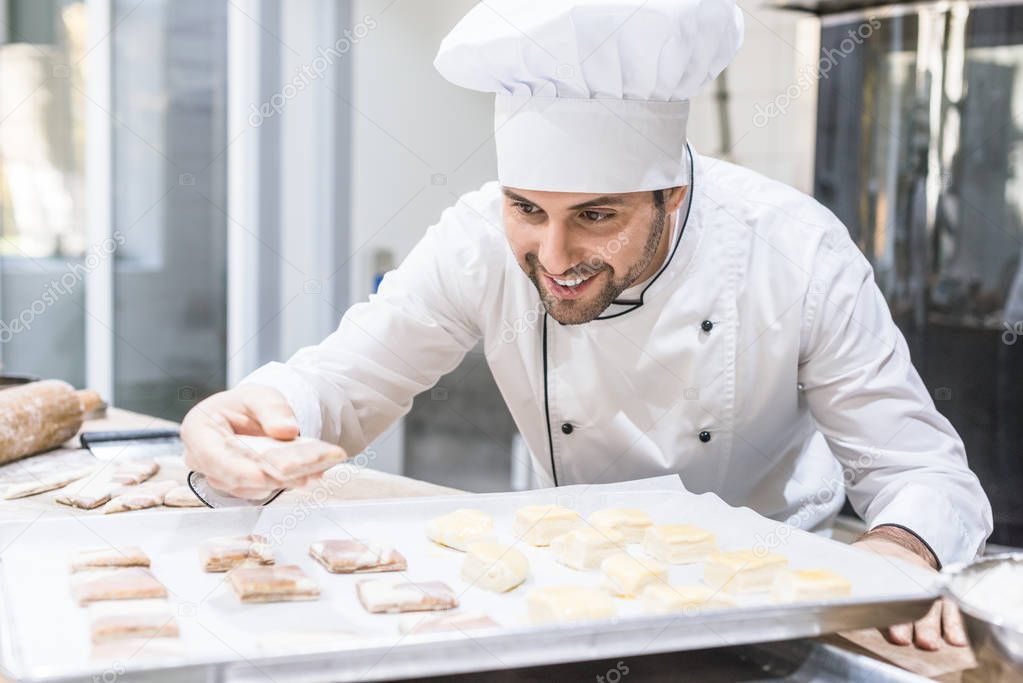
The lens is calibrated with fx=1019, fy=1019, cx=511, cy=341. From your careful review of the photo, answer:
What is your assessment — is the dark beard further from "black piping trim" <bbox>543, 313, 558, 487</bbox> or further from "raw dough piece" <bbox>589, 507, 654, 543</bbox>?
"raw dough piece" <bbox>589, 507, 654, 543</bbox>

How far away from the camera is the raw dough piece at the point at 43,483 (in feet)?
5.06

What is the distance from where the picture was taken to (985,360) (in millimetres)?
2666

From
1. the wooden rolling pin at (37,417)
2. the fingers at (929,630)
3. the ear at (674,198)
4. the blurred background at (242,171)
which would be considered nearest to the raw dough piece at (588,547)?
the fingers at (929,630)

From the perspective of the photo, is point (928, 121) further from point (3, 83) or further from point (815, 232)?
point (3, 83)

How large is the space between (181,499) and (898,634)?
99 centimetres

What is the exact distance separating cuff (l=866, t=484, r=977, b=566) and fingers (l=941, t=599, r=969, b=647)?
0.78 feet

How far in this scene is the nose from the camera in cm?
142

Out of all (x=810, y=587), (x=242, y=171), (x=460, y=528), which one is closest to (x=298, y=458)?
(x=460, y=528)

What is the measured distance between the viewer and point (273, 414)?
1.39 meters

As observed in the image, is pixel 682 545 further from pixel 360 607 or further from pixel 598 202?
pixel 598 202

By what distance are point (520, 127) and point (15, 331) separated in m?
2.96

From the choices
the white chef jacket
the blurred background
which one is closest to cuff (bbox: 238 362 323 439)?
the white chef jacket

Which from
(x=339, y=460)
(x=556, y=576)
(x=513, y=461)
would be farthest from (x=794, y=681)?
(x=513, y=461)

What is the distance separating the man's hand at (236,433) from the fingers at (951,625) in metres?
0.70
